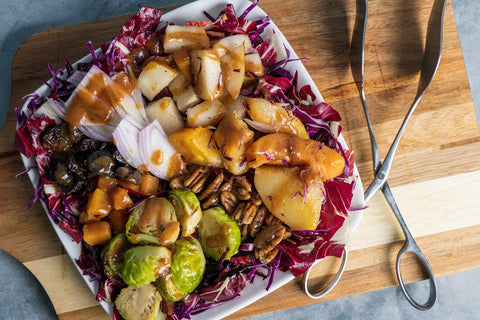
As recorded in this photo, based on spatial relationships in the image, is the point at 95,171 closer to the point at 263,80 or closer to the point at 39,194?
the point at 39,194

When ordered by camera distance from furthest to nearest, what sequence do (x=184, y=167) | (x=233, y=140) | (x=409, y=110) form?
1. (x=409, y=110)
2. (x=184, y=167)
3. (x=233, y=140)

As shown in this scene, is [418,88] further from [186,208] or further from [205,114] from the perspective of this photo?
[186,208]

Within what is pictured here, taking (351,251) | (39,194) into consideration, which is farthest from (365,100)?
(39,194)

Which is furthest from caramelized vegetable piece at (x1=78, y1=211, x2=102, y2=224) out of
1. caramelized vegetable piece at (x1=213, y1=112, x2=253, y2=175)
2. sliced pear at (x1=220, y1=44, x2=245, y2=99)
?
sliced pear at (x1=220, y1=44, x2=245, y2=99)

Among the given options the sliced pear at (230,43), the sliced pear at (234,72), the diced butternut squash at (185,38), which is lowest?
the sliced pear at (234,72)

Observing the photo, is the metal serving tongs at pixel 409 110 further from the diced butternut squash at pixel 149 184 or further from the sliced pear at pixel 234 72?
the diced butternut squash at pixel 149 184

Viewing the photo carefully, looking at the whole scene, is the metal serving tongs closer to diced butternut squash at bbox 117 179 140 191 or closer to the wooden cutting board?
the wooden cutting board

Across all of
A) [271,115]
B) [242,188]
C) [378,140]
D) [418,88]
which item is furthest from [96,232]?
[418,88]

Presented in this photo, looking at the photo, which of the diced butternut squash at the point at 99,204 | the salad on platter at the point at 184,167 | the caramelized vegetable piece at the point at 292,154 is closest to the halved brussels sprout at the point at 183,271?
the salad on platter at the point at 184,167
